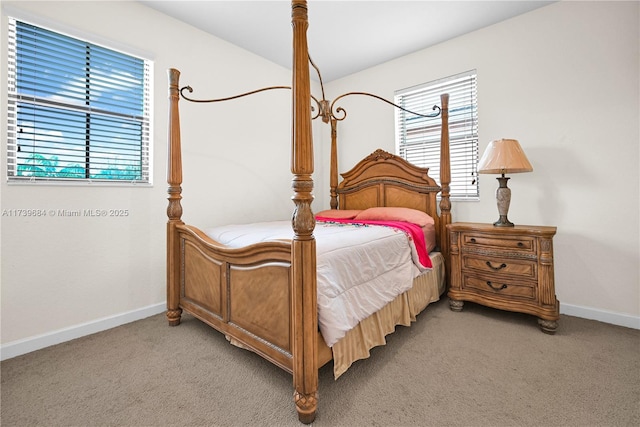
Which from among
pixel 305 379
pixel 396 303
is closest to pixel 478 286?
pixel 396 303

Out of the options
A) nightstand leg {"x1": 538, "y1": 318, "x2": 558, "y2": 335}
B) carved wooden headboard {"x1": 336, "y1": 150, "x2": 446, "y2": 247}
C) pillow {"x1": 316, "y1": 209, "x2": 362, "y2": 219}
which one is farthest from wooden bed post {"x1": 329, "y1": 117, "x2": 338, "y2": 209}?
nightstand leg {"x1": 538, "y1": 318, "x2": 558, "y2": 335}

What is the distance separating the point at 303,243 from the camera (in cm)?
132

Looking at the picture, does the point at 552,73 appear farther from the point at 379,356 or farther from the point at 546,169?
the point at 379,356

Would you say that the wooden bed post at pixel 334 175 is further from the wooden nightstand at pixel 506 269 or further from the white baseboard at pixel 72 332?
the white baseboard at pixel 72 332

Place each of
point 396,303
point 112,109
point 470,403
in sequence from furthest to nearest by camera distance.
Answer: point 112,109, point 396,303, point 470,403

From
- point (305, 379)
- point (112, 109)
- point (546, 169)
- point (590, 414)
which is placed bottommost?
point (590, 414)

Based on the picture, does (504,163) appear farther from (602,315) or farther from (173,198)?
(173,198)

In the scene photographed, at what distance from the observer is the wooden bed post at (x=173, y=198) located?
7.43 ft

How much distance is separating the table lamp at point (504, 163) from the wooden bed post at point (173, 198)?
2575 mm

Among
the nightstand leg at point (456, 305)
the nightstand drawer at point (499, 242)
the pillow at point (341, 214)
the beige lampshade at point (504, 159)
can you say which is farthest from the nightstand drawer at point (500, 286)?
the pillow at point (341, 214)

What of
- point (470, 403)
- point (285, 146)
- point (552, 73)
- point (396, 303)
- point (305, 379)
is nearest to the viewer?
point (305, 379)

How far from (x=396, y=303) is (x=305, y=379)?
1.03 meters

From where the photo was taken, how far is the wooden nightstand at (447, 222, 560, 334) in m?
2.17

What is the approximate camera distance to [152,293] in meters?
2.62
